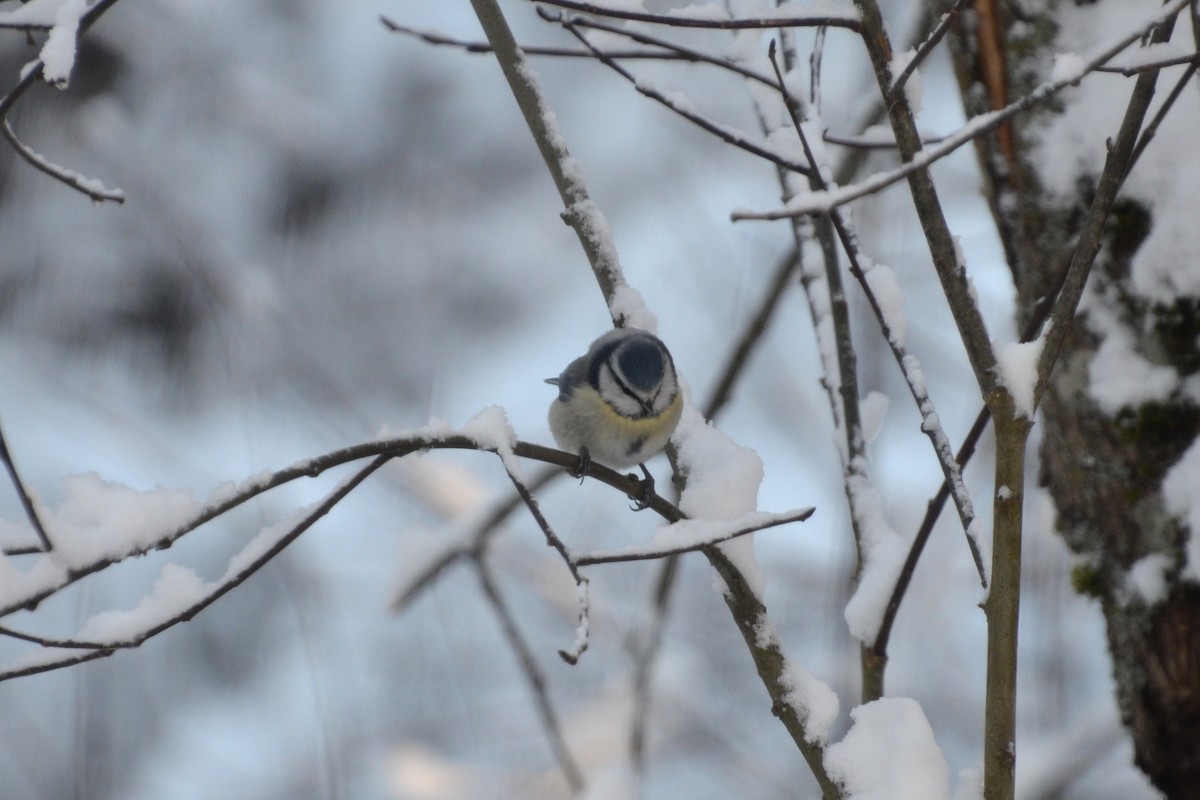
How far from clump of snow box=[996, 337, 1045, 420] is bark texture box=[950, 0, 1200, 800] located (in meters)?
0.77

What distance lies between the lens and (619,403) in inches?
82.8

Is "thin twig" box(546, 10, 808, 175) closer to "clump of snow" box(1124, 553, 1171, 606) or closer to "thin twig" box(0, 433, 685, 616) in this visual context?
"thin twig" box(0, 433, 685, 616)

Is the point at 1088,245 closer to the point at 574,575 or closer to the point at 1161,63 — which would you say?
the point at 1161,63

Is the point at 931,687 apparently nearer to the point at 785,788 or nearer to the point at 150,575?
the point at 785,788

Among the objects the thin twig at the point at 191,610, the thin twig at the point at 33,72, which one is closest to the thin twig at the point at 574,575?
the thin twig at the point at 191,610

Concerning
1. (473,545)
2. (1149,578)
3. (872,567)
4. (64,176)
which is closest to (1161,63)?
(872,567)

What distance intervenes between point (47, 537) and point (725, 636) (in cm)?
333

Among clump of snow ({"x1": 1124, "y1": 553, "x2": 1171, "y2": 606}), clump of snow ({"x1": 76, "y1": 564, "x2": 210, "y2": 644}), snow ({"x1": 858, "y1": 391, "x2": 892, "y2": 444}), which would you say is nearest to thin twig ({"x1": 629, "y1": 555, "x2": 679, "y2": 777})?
snow ({"x1": 858, "y1": 391, "x2": 892, "y2": 444})

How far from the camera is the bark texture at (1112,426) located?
1.56 m

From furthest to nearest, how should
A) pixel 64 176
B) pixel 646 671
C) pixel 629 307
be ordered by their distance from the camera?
pixel 646 671 → pixel 629 307 → pixel 64 176

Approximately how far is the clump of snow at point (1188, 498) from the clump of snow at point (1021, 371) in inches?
29.5

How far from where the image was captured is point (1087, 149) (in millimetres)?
1701

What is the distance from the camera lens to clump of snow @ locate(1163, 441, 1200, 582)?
60.5 inches

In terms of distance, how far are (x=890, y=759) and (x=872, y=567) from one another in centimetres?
35
